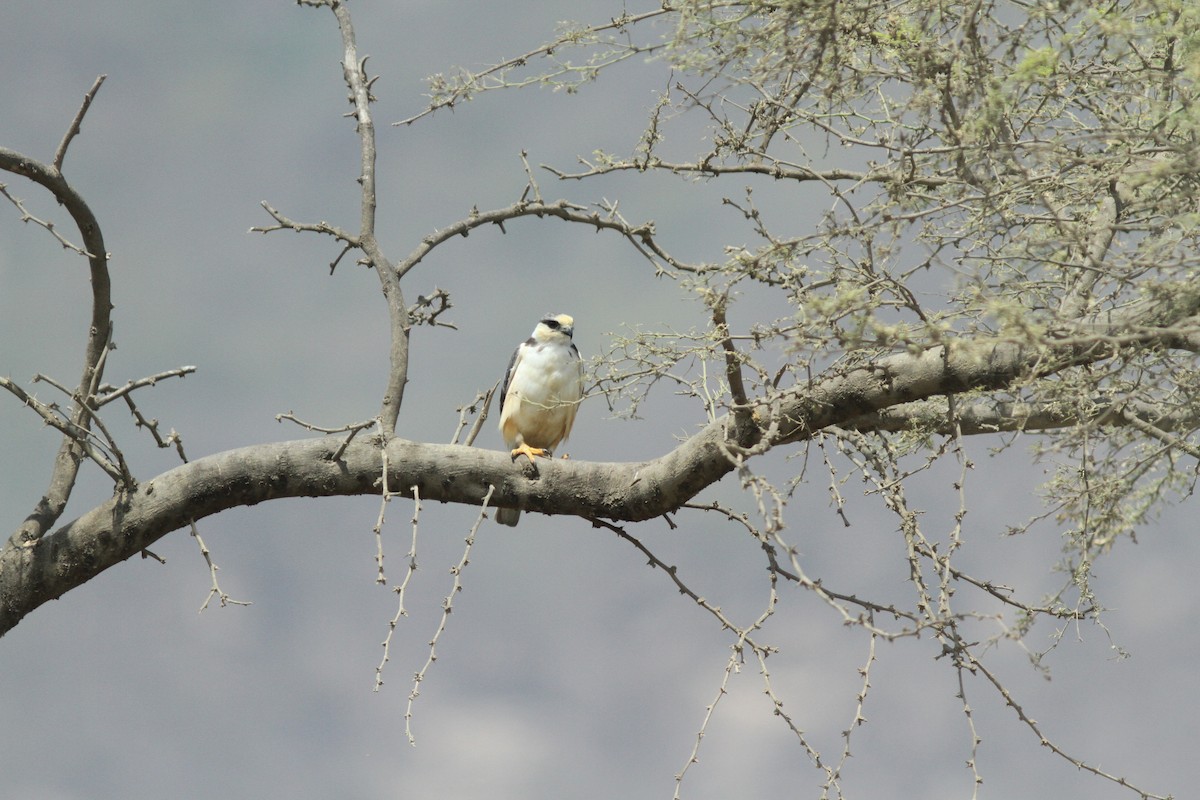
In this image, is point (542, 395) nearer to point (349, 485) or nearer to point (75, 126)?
point (349, 485)

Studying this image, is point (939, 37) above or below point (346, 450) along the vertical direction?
above

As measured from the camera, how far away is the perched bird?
580cm

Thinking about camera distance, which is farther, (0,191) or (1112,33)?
(0,191)

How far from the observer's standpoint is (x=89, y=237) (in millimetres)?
5102

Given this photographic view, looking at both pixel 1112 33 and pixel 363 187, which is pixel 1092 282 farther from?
pixel 363 187

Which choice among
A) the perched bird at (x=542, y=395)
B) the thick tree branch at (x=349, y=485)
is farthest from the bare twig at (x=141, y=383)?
the perched bird at (x=542, y=395)

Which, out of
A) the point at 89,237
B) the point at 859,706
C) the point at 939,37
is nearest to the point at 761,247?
the point at 939,37

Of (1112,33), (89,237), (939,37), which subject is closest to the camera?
(1112,33)

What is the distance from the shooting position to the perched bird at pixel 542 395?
228 inches

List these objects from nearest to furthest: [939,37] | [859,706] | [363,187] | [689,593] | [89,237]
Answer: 1. [859,706]
2. [939,37]
3. [689,593]
4. [89,237]
5. [363,187]

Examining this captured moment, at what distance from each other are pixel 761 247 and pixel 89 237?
9.97ft

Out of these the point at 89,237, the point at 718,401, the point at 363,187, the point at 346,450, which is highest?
the point at 363,187

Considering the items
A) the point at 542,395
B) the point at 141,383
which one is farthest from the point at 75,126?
the point at 542,395

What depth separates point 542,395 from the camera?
579 centimetres
